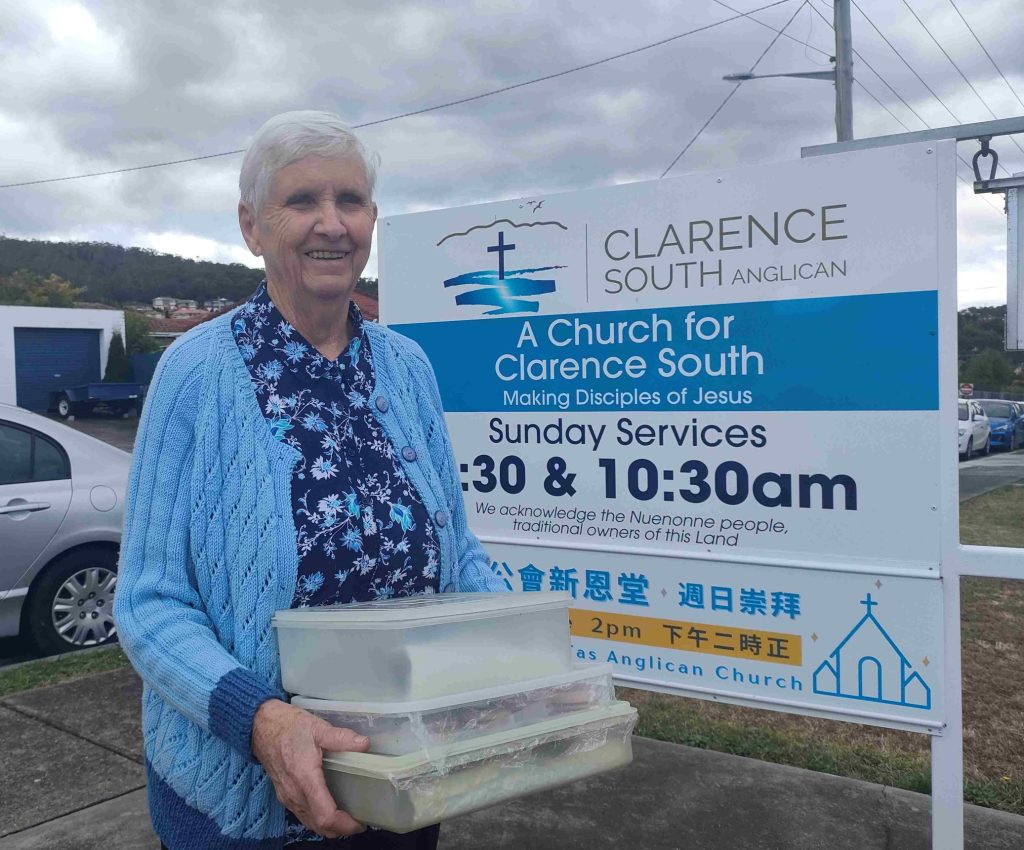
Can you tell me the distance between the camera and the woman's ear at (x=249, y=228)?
1.57m

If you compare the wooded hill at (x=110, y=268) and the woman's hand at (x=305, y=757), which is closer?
the woman's hand at (x=305, y=757)

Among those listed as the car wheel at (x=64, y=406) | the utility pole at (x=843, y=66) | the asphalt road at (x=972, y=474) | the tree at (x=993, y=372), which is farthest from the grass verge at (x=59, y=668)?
the car wheel at (x=64, y=406)

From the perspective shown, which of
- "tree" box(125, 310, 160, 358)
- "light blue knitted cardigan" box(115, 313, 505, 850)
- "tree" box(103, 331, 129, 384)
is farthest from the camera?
"tree" box(125, 310, 160, 358)

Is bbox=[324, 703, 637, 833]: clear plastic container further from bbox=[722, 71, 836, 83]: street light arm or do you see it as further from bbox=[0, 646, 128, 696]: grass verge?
bbox=[722, 71, 836, 83]: street light arm

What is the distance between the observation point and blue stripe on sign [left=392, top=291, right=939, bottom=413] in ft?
9.33

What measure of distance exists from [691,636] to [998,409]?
81.0 feet

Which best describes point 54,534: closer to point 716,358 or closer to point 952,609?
point 716,358

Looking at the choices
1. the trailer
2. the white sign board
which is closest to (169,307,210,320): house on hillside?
the trailer

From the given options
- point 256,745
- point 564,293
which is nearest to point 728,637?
point 564,293

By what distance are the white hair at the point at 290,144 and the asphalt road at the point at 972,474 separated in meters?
4.98

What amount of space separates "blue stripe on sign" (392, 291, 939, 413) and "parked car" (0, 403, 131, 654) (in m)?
2.97

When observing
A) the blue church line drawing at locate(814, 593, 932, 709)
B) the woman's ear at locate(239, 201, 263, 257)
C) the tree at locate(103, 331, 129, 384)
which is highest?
the tree at locate(103, 331, 129, 384)

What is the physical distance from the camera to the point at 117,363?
1658 inches

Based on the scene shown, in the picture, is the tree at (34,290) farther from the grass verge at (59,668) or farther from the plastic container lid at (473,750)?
the plastic container lid at (473,750)
